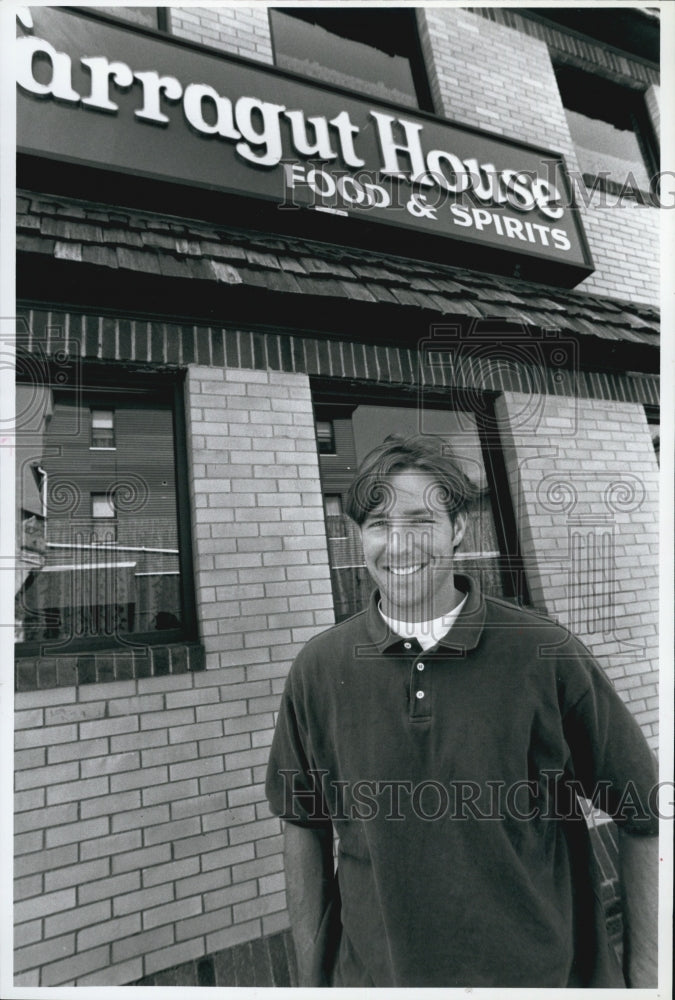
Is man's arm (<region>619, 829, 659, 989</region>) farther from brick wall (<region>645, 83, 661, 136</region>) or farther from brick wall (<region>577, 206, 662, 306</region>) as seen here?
brick wall (<region>645, 83, 661, 136</region>)

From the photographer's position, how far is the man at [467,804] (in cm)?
145

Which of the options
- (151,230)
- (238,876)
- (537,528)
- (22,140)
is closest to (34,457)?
(151,230)

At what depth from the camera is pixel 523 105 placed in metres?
3.46

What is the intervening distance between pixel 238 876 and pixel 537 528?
200 cm

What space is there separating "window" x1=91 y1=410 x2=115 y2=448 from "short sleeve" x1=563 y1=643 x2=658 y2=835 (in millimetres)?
1897

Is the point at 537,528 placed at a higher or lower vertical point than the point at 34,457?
lower

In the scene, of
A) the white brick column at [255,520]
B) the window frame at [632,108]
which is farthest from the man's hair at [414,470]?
the window frame at [632,108]

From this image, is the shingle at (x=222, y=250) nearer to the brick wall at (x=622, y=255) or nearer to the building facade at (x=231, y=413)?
the building facade at (x=231, y=413)

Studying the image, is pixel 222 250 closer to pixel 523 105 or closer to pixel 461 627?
pixel 461 627

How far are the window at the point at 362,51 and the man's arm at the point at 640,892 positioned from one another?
3870mm

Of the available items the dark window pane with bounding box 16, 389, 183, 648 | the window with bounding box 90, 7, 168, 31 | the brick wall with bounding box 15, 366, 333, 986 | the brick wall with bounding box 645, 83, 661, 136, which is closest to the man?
the brick wall with bounding box 15, 366, 333, 986

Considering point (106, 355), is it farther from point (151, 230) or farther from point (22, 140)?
point (22, 140)

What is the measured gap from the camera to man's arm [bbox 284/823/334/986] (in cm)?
163

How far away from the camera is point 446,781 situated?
149 centimetres
